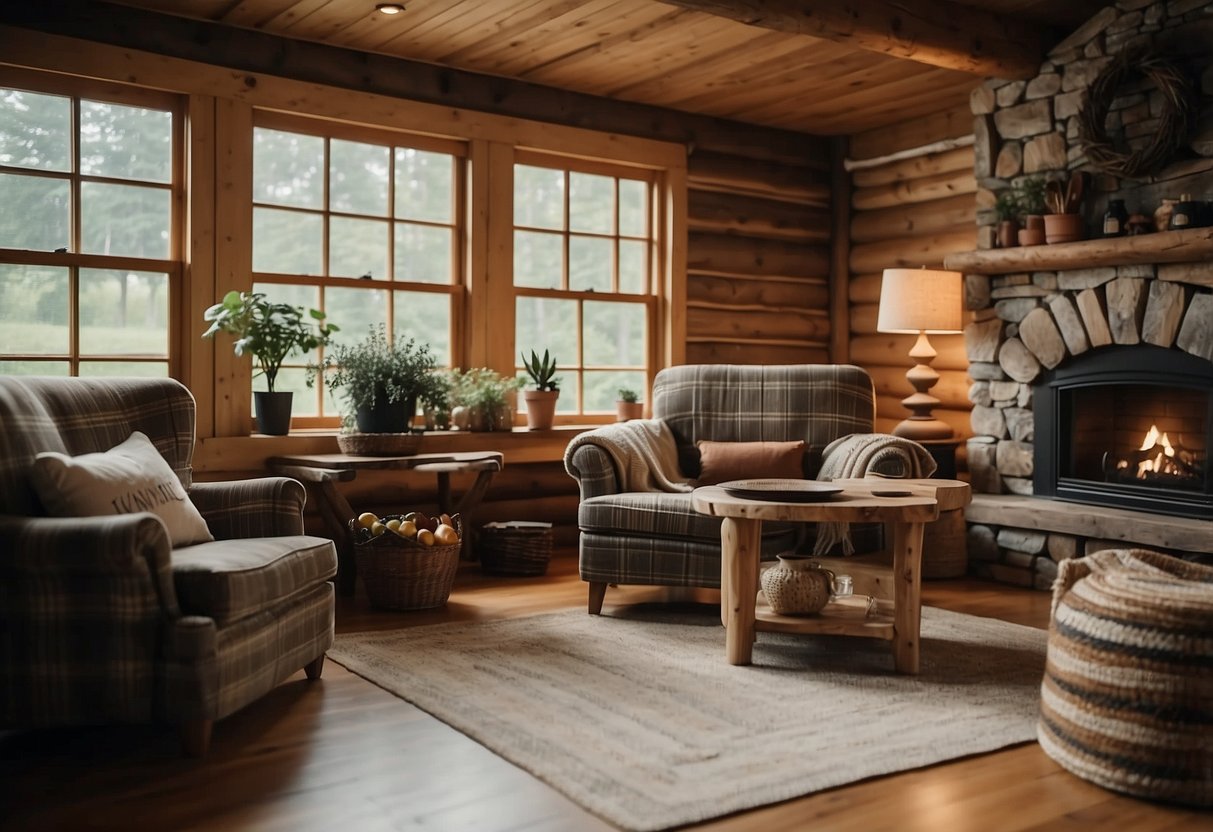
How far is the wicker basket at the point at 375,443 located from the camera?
189 inches

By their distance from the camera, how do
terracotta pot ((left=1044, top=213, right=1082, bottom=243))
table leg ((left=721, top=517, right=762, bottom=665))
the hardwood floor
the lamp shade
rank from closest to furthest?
the hardwood floor → table leg ((left=721, top=517, right=762, bottom=665)) → terracotta pot ((left=1044, top=213, right=1082, bottom=243)) → the lamp shade

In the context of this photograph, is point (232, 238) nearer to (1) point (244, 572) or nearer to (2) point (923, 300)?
(1) point (244, 572)

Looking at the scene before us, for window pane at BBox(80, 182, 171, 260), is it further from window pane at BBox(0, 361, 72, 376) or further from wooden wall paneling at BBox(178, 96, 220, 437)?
window pane at BBox(0, 361, 72, 376)

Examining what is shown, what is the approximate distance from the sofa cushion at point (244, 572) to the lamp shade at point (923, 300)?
3247 mm

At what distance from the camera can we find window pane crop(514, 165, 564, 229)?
19.2ft

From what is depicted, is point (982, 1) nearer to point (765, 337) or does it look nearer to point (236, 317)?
point (765, 337)

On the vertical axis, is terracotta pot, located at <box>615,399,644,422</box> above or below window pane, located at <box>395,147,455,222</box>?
below

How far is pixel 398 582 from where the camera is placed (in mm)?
4320

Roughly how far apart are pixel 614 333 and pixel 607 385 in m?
0.30

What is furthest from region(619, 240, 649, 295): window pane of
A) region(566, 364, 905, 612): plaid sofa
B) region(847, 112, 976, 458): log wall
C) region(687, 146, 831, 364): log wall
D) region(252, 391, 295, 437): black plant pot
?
region(252, 391, 295, 437): black plant pot

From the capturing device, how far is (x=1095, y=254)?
15.7ft

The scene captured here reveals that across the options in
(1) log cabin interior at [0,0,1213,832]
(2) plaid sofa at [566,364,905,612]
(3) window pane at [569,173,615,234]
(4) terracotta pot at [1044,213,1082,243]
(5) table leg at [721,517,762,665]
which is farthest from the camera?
(3) window pane at [569,173,615,234]

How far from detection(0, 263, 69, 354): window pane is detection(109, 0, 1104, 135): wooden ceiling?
46.8 inches

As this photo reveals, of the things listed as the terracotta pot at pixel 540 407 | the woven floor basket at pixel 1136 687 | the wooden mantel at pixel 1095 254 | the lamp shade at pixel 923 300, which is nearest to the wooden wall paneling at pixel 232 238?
the terracotta pot at pixel 540 407
